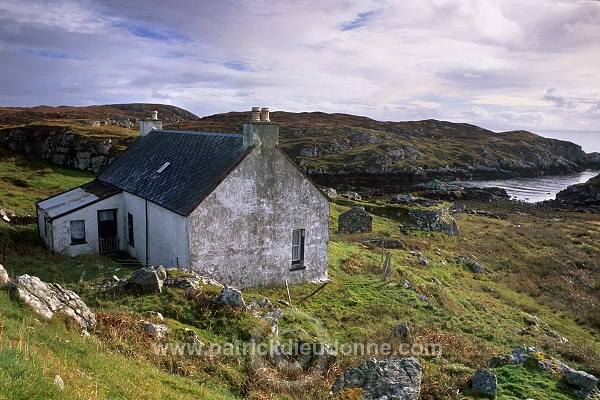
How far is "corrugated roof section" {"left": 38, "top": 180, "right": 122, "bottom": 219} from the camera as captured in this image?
22.3 meters

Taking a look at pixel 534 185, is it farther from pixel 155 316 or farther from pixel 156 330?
pixel 156 330

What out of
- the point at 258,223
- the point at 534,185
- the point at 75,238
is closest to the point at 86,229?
the point at 75,238

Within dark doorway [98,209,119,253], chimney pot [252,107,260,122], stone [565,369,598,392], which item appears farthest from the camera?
dark doorway [98,209,119,253]

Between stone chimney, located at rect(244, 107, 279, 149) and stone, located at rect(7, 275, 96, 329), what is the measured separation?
387 inches

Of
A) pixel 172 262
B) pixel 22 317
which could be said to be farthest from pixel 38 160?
pixel 22 317

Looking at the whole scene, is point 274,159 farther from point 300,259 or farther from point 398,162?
point 398,162

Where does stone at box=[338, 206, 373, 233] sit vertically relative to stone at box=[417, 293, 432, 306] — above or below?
above

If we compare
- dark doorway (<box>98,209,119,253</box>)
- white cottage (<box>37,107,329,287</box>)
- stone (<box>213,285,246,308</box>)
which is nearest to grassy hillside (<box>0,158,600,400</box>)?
stone (<box>213,285,246,308</box>)

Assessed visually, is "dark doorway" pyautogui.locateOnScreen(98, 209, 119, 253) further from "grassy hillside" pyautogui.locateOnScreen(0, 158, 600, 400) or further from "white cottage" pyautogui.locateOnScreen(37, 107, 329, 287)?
"grassy hillside" pyautogui.locateOnScreen(0, 158, 600, 400)

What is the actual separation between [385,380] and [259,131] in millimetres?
12101

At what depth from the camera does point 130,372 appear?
8.47 metres

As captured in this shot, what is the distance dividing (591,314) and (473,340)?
11667mm

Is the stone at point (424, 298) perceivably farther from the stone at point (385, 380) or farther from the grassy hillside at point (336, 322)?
the stone at point (385, 380)

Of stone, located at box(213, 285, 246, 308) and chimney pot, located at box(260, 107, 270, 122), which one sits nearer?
stone, located at box(213, 285, 246, 308)
